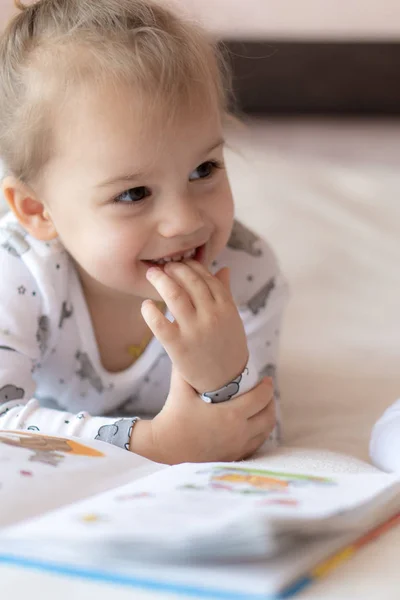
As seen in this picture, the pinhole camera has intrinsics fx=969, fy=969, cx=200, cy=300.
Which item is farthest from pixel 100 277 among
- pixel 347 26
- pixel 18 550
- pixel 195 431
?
pixel 347 26

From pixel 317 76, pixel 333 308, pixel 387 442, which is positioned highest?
pixel 387 442

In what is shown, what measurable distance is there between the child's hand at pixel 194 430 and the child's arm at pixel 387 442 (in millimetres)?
129

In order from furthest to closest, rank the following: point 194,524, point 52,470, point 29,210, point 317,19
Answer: point 317,19
point 29,210
point 52,470
point 194,524

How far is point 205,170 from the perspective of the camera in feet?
3.21

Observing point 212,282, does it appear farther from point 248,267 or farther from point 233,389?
point 248,267

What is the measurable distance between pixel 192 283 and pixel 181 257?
0.05m

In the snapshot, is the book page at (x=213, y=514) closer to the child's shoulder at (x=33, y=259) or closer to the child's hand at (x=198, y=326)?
the child's hand at (x=198, y=326)

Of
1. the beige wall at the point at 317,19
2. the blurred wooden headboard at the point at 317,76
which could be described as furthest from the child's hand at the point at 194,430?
the beige wall at the point at 317,19

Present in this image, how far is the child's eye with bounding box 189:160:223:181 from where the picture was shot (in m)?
0.96

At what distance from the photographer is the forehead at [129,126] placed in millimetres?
932

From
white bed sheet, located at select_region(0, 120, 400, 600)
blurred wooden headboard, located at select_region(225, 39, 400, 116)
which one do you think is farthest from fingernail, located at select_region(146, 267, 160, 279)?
blurred wooden headboard, located at select_region(225, 39, 400, 116)

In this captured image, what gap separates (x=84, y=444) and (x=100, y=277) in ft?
0.80

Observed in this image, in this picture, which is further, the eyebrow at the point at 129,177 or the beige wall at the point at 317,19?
the beige wall at the point at 317,19

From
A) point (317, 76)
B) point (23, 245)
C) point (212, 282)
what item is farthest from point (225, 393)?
point (317, 76)
